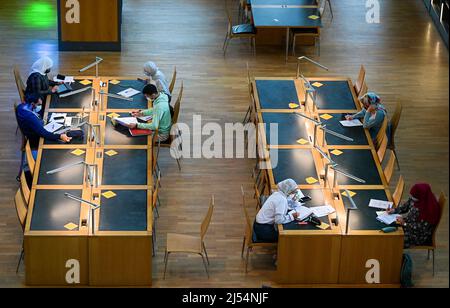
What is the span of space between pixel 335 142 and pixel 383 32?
5.19m

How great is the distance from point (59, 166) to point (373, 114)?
412 cm

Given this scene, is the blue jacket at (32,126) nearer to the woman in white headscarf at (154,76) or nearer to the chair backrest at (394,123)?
the woman in white headscarf at (154,76)

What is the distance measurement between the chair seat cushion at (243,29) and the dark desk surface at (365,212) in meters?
5.37

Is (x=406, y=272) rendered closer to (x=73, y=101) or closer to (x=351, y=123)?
Answer: (x=351, y=123)

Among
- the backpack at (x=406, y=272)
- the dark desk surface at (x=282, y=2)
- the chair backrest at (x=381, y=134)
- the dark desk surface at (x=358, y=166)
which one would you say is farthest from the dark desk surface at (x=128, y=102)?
the backpack at (x=406, y=272)

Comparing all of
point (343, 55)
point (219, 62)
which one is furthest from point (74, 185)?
point (343, 55)

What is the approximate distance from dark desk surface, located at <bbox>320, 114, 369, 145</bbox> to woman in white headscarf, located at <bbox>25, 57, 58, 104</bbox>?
12.2 feet

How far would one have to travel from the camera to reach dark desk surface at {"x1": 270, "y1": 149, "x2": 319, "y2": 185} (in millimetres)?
12594

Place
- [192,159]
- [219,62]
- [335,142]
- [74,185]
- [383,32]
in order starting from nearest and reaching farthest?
[74,185], [335,142], [192,159], [219,62], [383,32]

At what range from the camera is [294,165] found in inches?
506

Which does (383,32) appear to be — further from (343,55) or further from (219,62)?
(219,62)

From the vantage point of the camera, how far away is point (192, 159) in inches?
560

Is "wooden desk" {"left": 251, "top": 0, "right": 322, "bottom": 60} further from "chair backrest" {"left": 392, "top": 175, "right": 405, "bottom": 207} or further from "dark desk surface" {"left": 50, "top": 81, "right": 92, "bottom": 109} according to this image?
"chair backrest" {"left": 392, "top": 175, "right": 405, "bottom": 207}

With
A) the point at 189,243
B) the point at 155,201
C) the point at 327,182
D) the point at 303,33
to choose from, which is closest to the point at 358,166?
the point at 327,182
